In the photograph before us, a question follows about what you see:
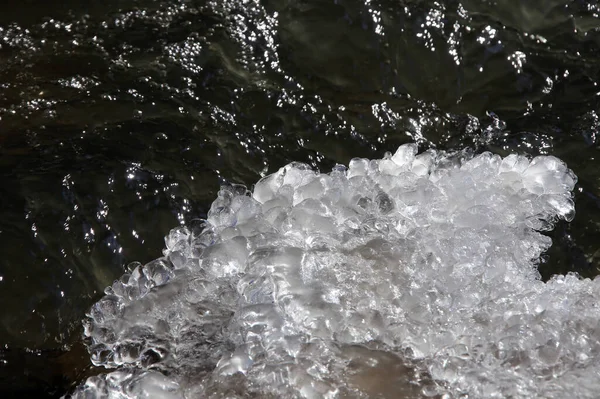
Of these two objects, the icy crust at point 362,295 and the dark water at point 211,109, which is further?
the dark water at point 211,109

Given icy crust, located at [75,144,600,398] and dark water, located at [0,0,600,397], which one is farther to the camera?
dark water, located at [0,0,600,397]

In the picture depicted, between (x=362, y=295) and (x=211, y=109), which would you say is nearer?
(x=362, y=295)

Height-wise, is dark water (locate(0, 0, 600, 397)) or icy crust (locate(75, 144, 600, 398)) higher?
dark water (locate(0, 0, 600, 397))

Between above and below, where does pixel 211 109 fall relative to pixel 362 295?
above

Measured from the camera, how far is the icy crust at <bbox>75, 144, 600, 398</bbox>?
64.6 inches

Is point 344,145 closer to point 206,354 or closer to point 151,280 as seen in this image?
point 151,280

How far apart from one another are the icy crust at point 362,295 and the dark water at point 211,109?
219mm

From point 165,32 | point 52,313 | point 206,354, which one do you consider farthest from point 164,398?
point 165,32

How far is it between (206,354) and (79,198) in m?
0.83

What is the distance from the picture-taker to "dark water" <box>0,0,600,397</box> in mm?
2210

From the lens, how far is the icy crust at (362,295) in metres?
1.64

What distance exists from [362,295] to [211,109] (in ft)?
3.96

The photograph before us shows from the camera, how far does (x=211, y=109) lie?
2740mm

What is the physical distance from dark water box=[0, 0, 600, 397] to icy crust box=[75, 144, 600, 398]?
0.22 meters
